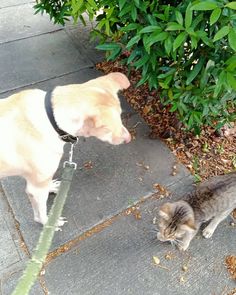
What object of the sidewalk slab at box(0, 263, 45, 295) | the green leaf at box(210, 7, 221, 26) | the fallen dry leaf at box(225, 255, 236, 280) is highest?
the green leaf at box(210, 7, 221, 26)

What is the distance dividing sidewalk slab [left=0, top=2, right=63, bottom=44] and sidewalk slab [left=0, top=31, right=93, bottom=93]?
0.38 ft

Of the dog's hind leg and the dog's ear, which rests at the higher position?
the dog's ear

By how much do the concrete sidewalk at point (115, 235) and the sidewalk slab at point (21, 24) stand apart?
0.96 metres

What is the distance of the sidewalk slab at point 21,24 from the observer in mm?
4871

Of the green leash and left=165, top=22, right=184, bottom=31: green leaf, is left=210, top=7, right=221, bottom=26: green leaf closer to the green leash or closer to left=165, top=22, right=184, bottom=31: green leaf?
left=165, top=22, right=184, bottom=31: green leaf

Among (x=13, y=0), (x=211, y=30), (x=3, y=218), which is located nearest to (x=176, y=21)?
(x=211, y=30)

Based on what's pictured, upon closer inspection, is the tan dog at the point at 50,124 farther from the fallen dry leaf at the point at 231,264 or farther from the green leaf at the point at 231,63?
the fallen dry leaf at the point at 231,264

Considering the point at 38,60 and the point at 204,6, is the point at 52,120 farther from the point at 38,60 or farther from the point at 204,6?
the point at 38,60

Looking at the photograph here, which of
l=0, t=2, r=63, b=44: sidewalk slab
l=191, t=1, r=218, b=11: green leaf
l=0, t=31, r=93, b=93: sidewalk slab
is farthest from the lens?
l=0, t=2, r=63, b=44: sidewalk slab

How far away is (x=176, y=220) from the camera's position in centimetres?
296

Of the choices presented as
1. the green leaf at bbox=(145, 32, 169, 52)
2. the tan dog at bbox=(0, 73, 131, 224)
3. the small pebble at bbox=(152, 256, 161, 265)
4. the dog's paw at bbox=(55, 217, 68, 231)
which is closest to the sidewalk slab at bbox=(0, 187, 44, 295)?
the dog's paw at bbox=(55, 217, 68, 231)

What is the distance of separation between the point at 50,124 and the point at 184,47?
131cm

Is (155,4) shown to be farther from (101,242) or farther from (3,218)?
(3,218)

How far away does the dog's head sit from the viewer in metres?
2.32
